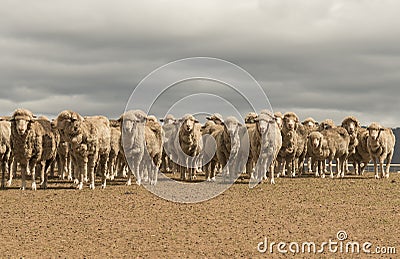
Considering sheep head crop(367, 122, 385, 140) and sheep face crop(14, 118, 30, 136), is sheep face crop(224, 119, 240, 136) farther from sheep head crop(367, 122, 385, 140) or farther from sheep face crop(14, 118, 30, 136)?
sheep face crop(14, 118, 30, 136)

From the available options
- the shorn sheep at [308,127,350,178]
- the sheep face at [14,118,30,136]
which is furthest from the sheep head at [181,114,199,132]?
the sheep face at [14,118,30,136]

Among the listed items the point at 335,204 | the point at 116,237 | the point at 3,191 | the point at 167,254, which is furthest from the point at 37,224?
the point at 335,204

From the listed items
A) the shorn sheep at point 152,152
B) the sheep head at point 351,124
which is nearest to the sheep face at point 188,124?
the shorn sheep at point 152,152

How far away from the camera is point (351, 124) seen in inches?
1237

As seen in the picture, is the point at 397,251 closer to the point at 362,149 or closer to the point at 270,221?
the point at 270,221

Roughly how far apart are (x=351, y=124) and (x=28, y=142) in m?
18.6

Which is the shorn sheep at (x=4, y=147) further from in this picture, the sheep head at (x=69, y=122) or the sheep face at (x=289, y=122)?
the sheep face at (x=289, y=122)

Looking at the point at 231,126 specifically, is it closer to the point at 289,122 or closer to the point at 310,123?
the point at 289,122

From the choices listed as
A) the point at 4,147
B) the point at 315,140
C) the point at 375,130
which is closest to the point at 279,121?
the point at 315,140

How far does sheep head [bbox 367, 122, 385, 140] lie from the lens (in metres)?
27.9

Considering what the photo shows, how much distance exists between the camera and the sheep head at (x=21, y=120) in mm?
20531

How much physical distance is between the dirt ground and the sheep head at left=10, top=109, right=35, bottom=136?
2.36 meters

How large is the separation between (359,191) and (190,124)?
8.34 m

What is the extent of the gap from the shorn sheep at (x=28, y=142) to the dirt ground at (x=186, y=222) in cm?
143
